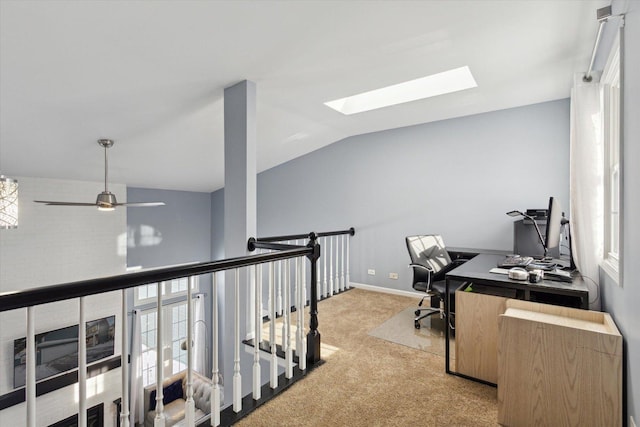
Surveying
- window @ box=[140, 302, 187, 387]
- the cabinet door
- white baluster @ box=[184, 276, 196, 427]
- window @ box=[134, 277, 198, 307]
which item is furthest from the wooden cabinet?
window @ box=[134, 277, 198, 307]

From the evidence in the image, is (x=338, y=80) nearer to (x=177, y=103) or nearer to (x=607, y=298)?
(x=177, y=103)

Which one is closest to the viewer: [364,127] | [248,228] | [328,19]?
[328,19]

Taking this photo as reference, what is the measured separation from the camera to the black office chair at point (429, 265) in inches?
134

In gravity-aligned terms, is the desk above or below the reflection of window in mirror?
below

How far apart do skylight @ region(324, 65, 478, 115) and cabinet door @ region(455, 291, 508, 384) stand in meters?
2.20

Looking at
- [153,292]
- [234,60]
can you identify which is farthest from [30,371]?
[153,292]

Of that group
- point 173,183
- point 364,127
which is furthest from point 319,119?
point 173,183

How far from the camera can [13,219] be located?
3.04 metres

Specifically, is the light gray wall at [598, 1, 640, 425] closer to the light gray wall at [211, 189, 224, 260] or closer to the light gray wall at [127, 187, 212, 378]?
the light gray wall at [127, 187, 212, 378]

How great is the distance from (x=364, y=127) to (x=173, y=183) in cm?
378

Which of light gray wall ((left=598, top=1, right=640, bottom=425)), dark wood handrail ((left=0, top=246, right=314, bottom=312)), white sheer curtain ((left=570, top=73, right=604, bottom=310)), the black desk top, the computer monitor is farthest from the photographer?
the computer monitor

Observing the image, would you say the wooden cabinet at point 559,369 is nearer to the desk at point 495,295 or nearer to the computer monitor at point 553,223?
the desk at point 495,295

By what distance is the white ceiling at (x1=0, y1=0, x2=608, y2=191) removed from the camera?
2.10 meters

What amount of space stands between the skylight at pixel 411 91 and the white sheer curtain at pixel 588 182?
1.12 m
